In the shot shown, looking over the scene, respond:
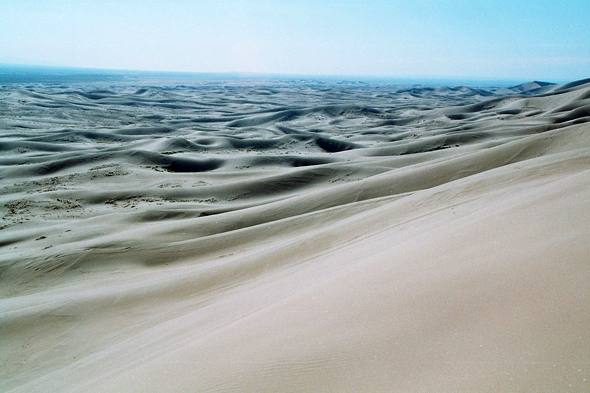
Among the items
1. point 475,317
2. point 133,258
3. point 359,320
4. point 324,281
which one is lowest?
point 133,258

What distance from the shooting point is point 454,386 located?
73.1 inches

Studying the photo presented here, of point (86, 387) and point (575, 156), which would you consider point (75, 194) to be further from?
point (575, 156)

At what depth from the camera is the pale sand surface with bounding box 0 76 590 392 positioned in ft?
7.10

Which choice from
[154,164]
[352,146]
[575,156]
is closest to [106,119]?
[154,164]

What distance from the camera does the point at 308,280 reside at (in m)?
4.38

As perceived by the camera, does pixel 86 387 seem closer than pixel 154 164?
Yes

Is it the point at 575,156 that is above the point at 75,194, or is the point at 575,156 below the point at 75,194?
above

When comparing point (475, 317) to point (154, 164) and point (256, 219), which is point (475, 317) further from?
point (154, 164)

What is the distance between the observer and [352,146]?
22812 millimetres

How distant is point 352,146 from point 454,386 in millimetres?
21470

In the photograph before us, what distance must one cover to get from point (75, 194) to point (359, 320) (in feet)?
40.0

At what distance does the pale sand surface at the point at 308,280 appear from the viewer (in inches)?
85.2

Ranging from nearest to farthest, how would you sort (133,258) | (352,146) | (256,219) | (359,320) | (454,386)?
(454,386) < (359,320) < (133,258) < (256,219) < (352,146)

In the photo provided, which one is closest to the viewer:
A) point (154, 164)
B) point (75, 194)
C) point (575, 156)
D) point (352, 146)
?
point (575, 156)
